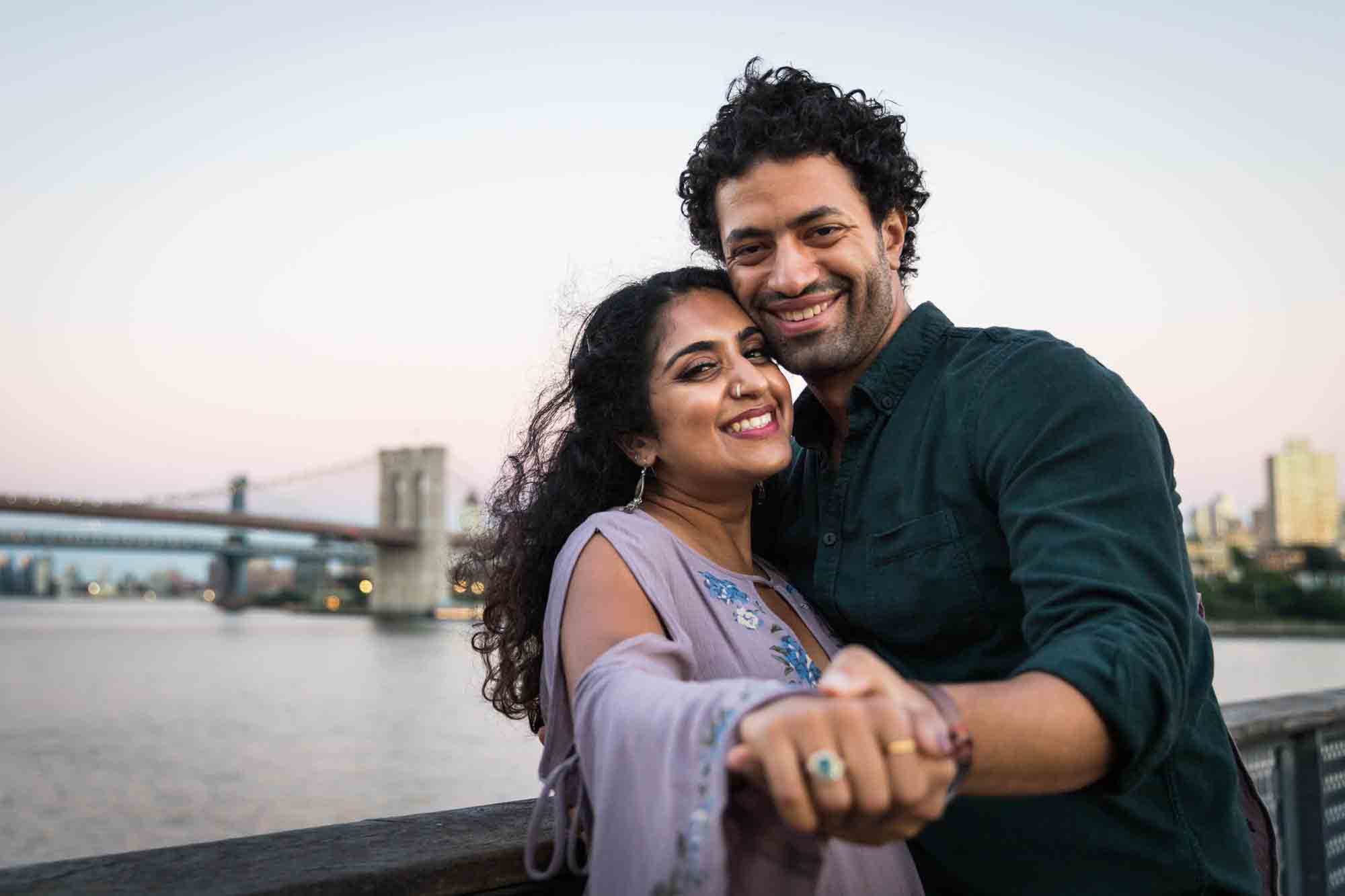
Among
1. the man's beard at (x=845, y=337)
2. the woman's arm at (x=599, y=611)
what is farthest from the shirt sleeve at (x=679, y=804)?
the man's beard at (x=845, y=337)

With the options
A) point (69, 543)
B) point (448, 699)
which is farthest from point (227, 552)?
point (448, 699)

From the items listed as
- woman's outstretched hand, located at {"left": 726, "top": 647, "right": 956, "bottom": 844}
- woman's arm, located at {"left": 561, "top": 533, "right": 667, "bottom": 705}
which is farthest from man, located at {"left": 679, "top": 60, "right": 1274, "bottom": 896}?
woman's arm, located at {"left": 561, "top": 533, "right": 667, "bottom": 705}

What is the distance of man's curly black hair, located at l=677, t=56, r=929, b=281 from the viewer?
1.34 m

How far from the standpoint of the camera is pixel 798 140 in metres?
1.33

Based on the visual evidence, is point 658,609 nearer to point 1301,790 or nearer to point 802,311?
point 802,311

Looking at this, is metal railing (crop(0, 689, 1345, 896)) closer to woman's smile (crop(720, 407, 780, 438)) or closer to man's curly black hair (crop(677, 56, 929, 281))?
woman's smile (crop(720, 407, 780, 438))

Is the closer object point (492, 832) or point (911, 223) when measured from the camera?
point (492, 832)

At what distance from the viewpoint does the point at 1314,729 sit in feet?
6.97

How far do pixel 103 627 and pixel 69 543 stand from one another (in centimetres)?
1673

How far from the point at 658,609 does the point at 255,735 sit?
15.9 meters

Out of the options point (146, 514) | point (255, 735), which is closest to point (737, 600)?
point (255, 735)

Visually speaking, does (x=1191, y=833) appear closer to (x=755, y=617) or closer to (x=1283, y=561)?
(x=755, y=617)

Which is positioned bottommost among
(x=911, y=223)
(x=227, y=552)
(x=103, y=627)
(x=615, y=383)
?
(x=103, y=627)

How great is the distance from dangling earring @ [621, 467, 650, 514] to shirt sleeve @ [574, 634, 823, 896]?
47 cm
